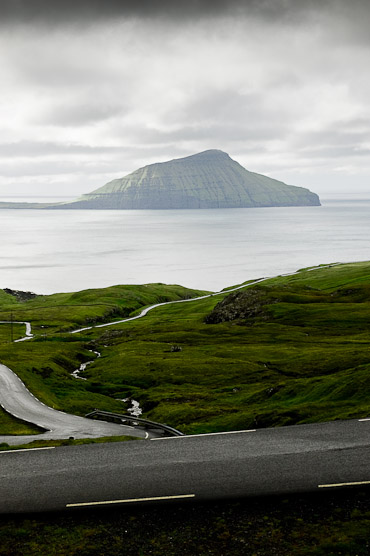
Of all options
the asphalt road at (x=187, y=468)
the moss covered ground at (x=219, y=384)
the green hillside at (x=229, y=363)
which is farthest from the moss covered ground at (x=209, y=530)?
the green hillside at (x=229, y=363)

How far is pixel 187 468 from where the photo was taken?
2914 cm

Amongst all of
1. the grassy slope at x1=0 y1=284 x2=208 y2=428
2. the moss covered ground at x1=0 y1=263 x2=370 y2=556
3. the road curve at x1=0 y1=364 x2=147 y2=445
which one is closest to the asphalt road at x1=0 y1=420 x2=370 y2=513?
the moss covered ground at x1=0 y1=263 x2=370 y2=556

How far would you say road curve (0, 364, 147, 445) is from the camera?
2014 inches

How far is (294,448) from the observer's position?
30.9 meters

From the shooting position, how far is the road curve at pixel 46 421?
168 ft

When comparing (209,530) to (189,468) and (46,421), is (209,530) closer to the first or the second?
(189,468)

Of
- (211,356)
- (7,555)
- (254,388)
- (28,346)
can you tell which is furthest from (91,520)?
(28,346)

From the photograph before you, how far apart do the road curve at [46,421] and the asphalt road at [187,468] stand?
17449 mm

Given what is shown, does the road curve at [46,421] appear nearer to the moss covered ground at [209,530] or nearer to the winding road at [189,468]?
the winding road at [189,468]

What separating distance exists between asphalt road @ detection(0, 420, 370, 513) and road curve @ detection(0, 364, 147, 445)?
17449 mm

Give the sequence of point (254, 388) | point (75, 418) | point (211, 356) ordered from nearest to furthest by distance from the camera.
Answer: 1. point (75, 418)
2. point (254, 388)
3. point (211, 356)

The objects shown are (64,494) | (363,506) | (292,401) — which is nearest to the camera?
(363,506)

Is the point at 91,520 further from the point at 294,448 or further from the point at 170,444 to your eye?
the point at 294,448

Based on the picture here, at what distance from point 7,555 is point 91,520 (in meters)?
4.04
